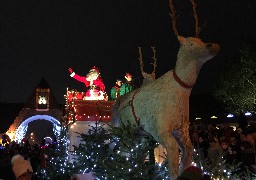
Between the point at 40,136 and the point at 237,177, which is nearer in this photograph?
the point at 237,177

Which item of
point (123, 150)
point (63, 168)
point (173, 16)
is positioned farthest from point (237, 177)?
point (63, 168)

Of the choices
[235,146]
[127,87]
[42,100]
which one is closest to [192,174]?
[235,146]

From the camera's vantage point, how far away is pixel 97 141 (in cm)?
656

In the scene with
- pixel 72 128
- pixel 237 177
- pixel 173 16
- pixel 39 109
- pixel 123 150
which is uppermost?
pixel 39 109

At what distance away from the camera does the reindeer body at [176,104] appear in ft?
16.9

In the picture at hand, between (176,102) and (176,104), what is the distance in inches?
1.1

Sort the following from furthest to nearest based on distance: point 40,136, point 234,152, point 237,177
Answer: point 40,136 < point 234,152 < point 237,177

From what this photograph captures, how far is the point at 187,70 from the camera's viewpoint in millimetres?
5234

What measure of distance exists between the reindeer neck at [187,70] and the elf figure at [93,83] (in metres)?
5.11

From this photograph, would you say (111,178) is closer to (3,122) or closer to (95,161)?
(95,161)

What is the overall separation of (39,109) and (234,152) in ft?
111

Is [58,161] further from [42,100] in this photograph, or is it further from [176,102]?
[42,100]

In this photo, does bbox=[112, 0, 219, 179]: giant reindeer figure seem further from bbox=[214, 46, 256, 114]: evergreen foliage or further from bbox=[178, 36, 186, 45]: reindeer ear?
bbox=[214, 46, 256, 114]: evergreen foliage

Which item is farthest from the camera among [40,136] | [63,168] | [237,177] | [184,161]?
[40,136]
